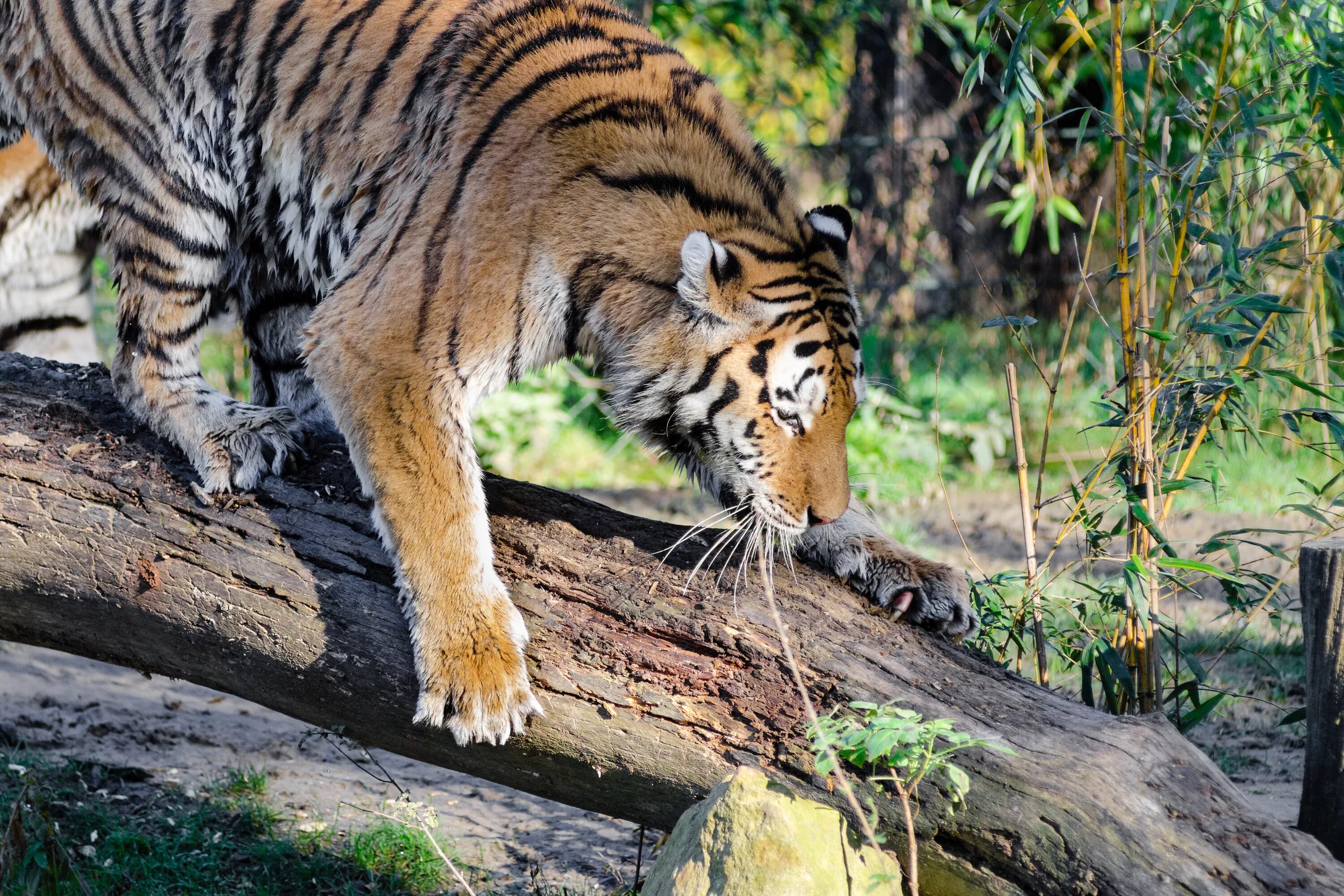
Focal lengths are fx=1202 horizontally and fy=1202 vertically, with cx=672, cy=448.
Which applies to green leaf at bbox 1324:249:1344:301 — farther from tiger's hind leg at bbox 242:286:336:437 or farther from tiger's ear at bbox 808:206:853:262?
tiger's hind leg at bbox 242:286:336:437

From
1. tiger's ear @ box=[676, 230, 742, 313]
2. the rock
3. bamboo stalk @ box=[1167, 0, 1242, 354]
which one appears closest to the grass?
the rock

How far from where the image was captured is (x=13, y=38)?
3.38m

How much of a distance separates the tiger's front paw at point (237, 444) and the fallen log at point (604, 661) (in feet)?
0.18

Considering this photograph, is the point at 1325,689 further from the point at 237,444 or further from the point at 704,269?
the point at 237,444

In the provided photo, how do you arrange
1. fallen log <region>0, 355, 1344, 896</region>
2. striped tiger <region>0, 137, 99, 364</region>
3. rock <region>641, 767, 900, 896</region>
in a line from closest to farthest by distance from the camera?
rock <region>641, 767, 900, 896</region>
fallen log <region>0, 355, 1344, 896</region>
striped tiger <region>0, 137, 99, 364</region>

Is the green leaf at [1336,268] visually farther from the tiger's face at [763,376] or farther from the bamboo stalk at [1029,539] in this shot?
the tiger's face at [763,376]

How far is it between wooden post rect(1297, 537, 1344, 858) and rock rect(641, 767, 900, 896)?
98cm

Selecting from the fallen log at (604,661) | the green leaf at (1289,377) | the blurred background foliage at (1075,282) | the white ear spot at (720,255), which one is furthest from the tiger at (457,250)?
the green leaf at (1289,377)

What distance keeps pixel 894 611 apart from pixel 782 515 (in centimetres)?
32

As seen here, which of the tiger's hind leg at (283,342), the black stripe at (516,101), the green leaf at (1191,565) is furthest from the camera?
the tiger's hind leg at (283,342)

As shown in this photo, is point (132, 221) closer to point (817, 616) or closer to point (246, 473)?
point (246, 473)

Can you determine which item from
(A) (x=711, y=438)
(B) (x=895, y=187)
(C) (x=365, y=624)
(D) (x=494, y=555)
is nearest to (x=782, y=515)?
(A) (x=711, y=438)

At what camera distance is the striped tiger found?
15.5 feet

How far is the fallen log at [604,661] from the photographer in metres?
2.15
